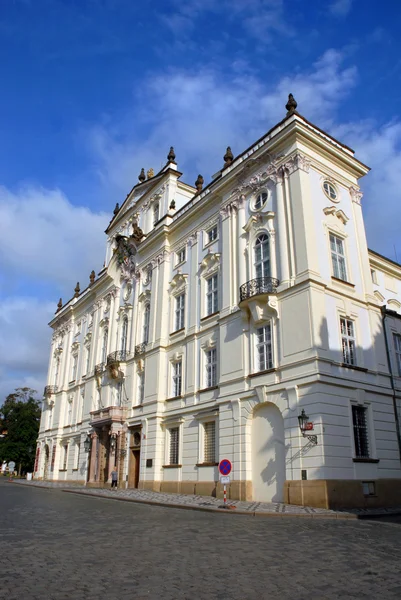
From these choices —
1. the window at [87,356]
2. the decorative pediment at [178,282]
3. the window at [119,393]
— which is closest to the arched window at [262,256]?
the decorative pediment at [178,282]

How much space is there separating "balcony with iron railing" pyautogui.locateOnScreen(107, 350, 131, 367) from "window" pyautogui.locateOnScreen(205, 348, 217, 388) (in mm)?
9898

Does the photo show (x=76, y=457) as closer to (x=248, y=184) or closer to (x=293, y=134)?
(x=248, y=184)

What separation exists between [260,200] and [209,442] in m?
13.3

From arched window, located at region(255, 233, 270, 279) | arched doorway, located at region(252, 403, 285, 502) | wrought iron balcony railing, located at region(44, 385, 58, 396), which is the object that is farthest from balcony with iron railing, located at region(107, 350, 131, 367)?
wrought iron balcony railing, located at region(44, 385, 58, 396)

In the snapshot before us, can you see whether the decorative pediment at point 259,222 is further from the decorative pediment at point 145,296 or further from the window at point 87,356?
the window at point 87,356

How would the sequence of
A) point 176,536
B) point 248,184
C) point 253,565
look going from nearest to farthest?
1. point 253,565
2. point 176,536
3. point 248,184

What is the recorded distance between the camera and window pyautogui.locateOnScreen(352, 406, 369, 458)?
20906 mm

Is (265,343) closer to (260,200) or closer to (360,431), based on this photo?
(360,431)

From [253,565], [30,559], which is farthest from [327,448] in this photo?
[30,559]

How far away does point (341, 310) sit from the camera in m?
22.6

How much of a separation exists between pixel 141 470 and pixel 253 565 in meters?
24.2

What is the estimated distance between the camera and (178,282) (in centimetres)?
3259

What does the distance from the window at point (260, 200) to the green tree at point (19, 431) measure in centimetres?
6147

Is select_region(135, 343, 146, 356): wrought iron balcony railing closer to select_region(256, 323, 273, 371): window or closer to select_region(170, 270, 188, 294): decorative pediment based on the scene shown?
select_region(170, 270, 188, 294): decorative pediment
